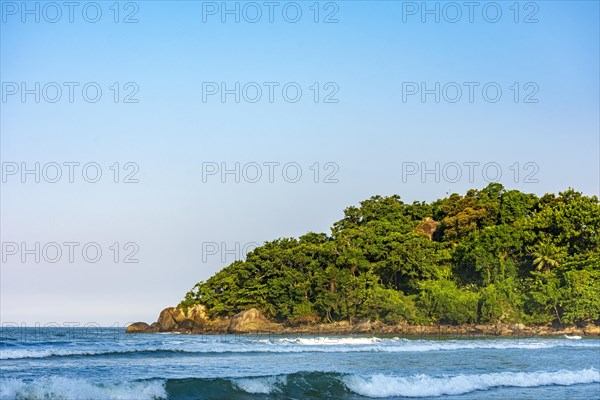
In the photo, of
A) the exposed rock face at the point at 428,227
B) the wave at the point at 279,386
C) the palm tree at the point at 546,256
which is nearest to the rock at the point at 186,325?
the exposed rock face at the point at 428,227

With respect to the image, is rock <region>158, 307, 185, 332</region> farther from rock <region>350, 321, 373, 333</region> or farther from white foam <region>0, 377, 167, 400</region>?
white foam <region>0, 377, 167, 400</region>

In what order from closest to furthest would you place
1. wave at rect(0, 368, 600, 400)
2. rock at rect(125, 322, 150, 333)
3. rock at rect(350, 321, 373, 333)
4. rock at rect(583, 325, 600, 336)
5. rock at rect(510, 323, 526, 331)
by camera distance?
wave at rect(0, 368, 600, 400), rock at rect(583, 325, 600, 336), rock at rect(510, 323, 526, 331), rock at rect(350, 321, 373, 333), rock at rect(125, 322, 150, 333)

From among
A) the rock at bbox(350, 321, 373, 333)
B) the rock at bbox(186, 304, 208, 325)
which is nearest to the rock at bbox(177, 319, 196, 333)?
the rock at bbox(186, 304, 208, 325)

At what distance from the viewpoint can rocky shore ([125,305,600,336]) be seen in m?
58.7

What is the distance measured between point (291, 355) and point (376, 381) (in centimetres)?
1408

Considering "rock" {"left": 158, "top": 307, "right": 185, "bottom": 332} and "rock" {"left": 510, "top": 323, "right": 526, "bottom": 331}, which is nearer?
"rock" {"left": 510, "top": 323, "right": 526, "bottom": 331}

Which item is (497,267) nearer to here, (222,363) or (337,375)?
(222,363)

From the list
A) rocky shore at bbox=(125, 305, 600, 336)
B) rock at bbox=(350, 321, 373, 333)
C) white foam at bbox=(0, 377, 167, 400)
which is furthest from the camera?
rock at bbox=(350, 321, 373, 333)

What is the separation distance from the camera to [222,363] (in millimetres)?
29062

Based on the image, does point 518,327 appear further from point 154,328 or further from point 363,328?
point 154,328

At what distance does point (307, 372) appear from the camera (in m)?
21.8

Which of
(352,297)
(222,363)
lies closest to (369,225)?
(352,297)

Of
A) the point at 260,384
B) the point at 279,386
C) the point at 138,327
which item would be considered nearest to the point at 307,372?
the point at 279,386

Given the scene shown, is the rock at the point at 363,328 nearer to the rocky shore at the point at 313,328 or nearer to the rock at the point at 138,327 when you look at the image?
the rocky shore at the point at 313,328
